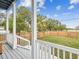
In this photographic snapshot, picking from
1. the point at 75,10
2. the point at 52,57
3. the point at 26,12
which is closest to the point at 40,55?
the point at 52,57

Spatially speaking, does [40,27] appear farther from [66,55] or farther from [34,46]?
[66,55]

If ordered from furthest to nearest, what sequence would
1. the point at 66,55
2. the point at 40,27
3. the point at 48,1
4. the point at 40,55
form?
1. the point at 40,27
2. the point at 48,1
3. the point at 40,55
4. the point at 66,55

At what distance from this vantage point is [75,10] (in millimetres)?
2420

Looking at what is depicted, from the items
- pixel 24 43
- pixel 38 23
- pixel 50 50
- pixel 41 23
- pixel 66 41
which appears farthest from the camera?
pixel 24 43

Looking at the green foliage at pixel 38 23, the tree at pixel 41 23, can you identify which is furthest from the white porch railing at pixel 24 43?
the tree at pixel 41 23

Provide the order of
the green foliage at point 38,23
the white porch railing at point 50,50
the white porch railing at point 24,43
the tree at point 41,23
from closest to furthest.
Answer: the white porch railing at point 50,50, the green foliage at point 38,23, the tree at point 41,23, the white porch railing at point 24,43

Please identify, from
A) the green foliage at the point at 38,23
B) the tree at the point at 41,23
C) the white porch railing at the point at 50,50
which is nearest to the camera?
the white porch railing at the point at 50,50

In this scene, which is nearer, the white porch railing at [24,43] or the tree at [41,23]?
the tree at [41,23]

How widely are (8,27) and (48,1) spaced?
24.0 ft

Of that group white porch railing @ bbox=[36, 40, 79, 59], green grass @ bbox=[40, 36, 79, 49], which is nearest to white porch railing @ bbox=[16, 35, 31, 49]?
white porch railing @ bbox=[36, 40, 79, 59]

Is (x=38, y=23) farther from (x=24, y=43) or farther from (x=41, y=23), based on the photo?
(x=24, y=43)

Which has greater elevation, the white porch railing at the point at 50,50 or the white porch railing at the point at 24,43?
the white porch railing at the point at 50,50

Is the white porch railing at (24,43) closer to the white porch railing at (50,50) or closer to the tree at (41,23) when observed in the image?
the tree at (41,23)

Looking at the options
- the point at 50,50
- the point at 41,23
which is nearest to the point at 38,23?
the point at 41,23
